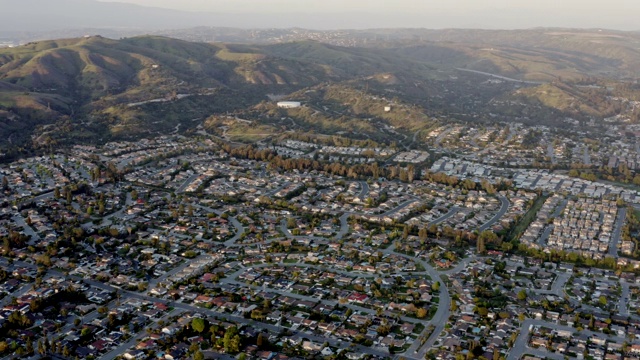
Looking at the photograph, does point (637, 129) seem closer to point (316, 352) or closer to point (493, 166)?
point (493, 166)

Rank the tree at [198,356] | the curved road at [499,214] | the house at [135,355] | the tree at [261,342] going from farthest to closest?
1. the curved road at [499,214]
2. the tree at [261,342]
3. the house at [135,355]
4. the tree at [198,356]

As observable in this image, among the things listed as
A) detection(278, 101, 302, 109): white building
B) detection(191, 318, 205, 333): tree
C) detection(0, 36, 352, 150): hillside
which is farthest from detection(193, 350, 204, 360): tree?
detection(278, 101, 302, 109): white building

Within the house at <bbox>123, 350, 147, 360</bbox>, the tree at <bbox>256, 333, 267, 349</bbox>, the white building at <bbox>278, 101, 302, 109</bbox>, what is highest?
the white building at <bbox>278, 101, 302, 109</bbox>

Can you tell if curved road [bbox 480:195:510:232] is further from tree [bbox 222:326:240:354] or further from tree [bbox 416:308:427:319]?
tree [bbox 222:326:240:354]

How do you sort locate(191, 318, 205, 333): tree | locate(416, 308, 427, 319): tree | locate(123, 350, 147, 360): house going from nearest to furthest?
1. locate(123, 350, 147, 360): house
2. locate(191, 318, 205, 333): tree
3. locate(416, 308, 427, 319): tree

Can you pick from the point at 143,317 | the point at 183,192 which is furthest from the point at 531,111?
the point at 143,317

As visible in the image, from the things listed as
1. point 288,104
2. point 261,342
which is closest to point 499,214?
point 261,342

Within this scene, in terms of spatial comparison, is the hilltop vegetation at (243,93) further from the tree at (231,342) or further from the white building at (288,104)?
the tree at (231,342)

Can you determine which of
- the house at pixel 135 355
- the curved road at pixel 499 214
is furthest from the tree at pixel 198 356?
the curved road at pixel 499 214

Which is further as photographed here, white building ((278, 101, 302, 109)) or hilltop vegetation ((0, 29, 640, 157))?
white building ((278, 101, 302, 109))

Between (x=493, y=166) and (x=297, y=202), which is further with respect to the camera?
(x=493, y=166)

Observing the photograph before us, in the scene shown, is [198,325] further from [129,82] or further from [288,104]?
[129,82]
